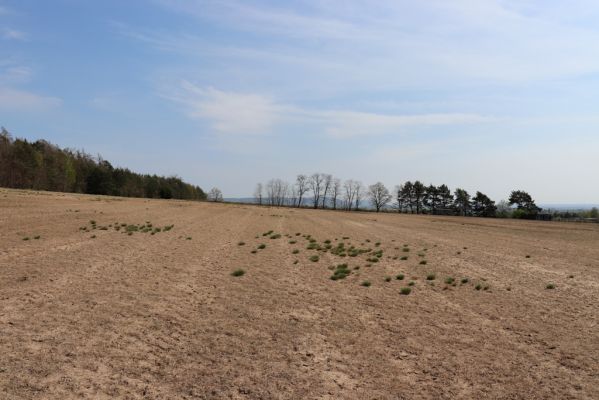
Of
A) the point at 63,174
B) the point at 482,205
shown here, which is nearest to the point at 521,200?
the point at 482,205

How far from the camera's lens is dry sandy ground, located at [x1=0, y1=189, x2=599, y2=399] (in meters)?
6.19

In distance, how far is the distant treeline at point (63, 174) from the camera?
87250 mm

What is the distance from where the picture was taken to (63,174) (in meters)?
99.2

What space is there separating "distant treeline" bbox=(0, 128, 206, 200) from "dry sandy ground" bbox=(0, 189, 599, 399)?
86086 millimetres

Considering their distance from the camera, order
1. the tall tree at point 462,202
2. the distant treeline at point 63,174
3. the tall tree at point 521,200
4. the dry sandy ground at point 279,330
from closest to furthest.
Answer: the dry sandy ground at point 279,330 → the distant treeline at point 63,174 → the tall tree at point 521,200 → the tall tree at point 462,202

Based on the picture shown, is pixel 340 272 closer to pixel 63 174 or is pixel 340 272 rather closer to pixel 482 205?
pixel 63 174

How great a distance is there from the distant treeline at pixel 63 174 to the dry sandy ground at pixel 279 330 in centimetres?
8609

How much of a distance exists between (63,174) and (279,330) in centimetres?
10695

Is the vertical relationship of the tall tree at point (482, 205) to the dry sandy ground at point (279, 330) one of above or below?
above

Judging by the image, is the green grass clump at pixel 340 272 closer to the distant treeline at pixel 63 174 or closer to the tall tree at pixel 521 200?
the distant treeline at pixel 63 174

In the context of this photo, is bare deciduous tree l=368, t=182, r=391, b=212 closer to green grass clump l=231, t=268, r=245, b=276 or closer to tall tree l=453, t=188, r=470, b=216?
tall tree l=453, t=188, r=470, b=216

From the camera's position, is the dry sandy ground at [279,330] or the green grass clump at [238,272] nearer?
the dry sandy ground at [279,330]

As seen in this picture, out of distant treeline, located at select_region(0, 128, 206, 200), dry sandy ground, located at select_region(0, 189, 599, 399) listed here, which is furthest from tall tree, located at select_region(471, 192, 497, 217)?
dry sandy ground, located at select_region(0, 189, 599, 399)

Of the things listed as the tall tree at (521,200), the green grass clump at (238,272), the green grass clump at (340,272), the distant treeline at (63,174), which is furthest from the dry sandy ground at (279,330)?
the tall tree at (521,200)
